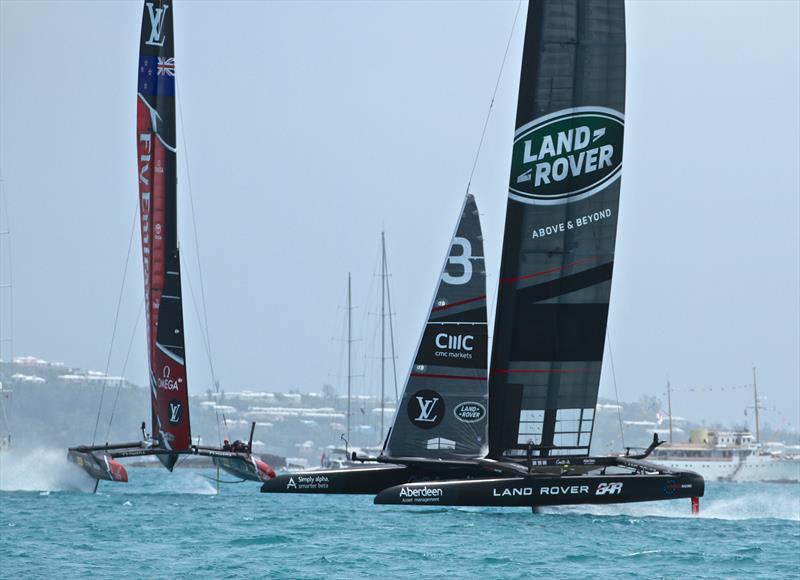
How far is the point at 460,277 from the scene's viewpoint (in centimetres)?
2238

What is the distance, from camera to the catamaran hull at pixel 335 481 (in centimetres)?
2098

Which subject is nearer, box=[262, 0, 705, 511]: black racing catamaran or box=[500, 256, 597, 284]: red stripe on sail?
box=[262, 0, 705, 511]: black racing catamaran

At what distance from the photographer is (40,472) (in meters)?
43.4

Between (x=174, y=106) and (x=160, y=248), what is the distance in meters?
3.68

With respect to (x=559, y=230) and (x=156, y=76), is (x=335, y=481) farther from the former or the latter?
(x=156, y=76)

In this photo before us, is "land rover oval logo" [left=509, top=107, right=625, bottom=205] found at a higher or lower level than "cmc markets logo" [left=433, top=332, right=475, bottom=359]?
higher

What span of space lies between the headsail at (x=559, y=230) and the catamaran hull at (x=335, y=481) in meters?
1.73

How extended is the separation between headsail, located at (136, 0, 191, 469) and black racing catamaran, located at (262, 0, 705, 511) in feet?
45.0

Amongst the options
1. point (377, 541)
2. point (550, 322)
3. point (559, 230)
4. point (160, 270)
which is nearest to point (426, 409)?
point (550, 322)

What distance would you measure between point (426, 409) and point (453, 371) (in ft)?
2.37

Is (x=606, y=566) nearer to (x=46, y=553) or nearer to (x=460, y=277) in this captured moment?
(x=460, y=277)

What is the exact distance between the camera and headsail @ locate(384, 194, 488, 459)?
70.6 feet

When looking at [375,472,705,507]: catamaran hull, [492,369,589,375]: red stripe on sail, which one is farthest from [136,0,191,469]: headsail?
[375,472,705,507]: catamaran hull

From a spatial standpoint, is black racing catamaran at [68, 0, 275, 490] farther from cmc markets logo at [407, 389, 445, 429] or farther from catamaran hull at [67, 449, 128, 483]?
cmc markets logo at [407, 389, 445, 429]
